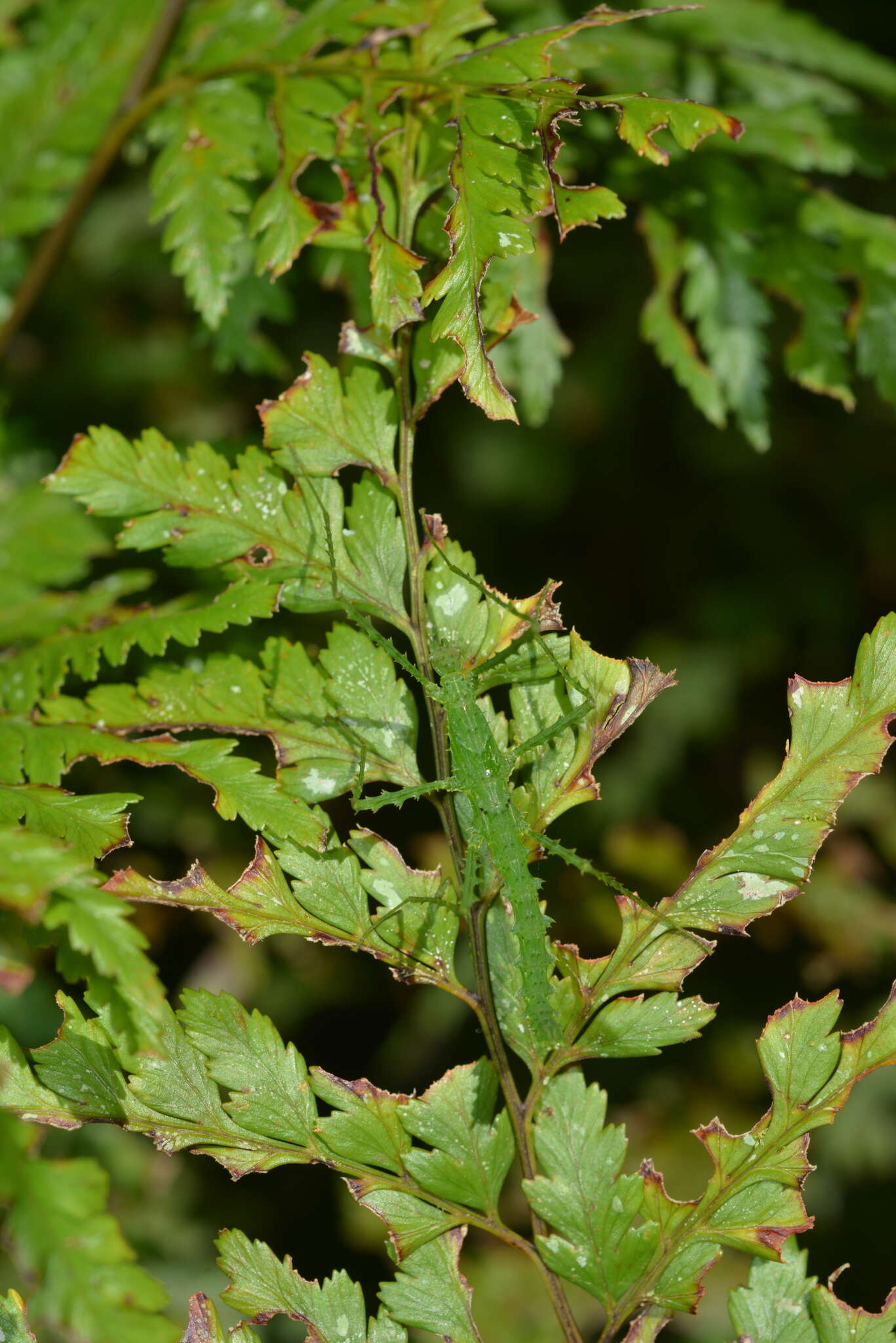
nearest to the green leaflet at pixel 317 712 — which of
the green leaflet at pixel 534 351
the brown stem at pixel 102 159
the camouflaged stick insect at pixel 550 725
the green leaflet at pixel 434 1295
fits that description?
the camouflaged stick insect at pixel 550 725

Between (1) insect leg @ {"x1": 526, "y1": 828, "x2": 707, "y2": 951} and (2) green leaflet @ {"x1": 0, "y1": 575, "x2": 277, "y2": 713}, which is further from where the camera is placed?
(2) green leaflet @ {"x1": 0, "y1": 575, "x2": 277, "y2": 713}

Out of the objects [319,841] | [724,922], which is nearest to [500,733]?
[319,841]

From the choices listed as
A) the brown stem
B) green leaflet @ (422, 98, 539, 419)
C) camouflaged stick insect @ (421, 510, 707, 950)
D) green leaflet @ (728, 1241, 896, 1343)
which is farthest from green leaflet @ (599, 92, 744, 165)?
green leaflet @ (728, 1241, 896, 1343)

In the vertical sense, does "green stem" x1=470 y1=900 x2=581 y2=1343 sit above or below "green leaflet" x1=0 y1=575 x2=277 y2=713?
below

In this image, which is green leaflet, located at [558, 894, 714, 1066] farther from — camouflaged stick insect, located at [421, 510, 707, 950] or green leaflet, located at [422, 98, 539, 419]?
green leaflet, located at [422, 98, 539, 419]

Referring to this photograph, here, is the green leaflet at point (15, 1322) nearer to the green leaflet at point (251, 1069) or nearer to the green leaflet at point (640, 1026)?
the green leaflet at point (251, 1069)

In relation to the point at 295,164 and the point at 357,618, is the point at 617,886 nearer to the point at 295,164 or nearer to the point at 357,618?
the point at 357,618

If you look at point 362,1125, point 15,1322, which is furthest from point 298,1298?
point 15,1322

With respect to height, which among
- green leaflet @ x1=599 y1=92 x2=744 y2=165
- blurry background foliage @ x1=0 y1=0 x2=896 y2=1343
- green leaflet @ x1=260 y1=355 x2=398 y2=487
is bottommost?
blurry background foliage @ x1=0 y1=0 x2=896 y2=1343
